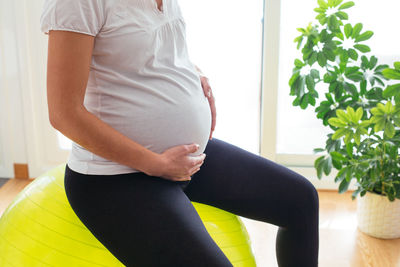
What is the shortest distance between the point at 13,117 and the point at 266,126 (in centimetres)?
137

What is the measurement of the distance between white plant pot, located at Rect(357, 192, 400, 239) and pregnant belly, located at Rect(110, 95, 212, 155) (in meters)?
1.15

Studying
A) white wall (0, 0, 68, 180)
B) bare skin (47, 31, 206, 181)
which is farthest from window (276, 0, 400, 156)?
bare skin (47, 31, 206, 181)

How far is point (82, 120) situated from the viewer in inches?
35.0

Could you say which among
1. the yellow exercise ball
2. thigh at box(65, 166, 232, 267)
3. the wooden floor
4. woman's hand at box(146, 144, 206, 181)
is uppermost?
woman's hand at box(146, 144, 206, 181)

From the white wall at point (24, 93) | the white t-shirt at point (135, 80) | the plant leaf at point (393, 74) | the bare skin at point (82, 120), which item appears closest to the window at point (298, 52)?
the plant leaf at point (393, 74)

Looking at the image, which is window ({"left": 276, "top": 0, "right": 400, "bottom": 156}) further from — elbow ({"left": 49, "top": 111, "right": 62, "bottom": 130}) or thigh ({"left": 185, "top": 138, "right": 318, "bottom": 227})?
elbow ({"left": 49, "top": 111, "right": 62, "bottom": 130})

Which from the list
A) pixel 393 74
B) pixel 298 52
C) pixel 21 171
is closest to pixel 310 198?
pixel 393 74

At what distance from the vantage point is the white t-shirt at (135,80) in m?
0.90

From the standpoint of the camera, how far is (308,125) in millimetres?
2369

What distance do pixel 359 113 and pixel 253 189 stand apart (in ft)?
2.63

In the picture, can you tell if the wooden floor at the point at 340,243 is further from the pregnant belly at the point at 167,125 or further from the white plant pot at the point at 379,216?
the pregnant belly at the point at 167,125

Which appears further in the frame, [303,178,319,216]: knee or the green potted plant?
the green potted plant

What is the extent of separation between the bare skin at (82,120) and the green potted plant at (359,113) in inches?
38.7

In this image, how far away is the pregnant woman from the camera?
2.80 feet
